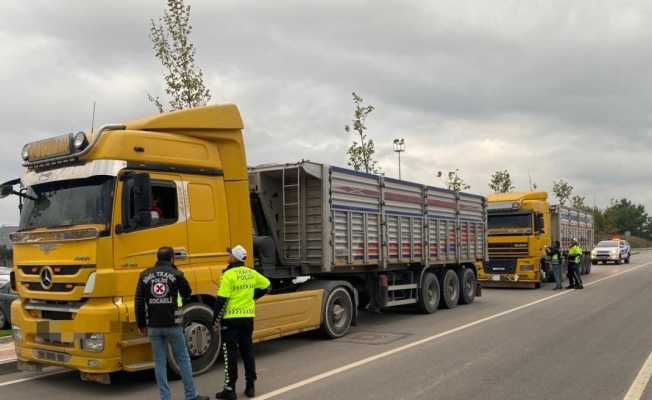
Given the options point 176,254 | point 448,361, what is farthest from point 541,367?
point 176,254

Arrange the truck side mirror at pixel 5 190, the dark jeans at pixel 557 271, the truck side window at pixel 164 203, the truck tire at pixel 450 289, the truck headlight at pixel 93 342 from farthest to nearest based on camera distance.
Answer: the dark jeans at pixel 557 271 → the truck tire at pixel 450 289 → the truck side mirror at pixel 5 190 → the truck side window at pixel 164 203 → the truck headlight at pixel 93 342

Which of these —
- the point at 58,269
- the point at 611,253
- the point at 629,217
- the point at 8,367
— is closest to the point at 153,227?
the point at 58,269

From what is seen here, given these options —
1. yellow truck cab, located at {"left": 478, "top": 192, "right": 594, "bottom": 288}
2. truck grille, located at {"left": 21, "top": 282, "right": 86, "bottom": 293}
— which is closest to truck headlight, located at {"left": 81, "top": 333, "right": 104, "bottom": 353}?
truck grille, located at {"left": 21, "top": 282, "right": 86, "bottom": 293}

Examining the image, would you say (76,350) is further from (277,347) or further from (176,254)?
(277,347)

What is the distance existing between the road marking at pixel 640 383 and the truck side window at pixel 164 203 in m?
5.53

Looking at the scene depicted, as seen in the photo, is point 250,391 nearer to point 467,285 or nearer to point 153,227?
point 153,227

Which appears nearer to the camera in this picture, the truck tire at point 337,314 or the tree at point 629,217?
the truck tire at point 337,314

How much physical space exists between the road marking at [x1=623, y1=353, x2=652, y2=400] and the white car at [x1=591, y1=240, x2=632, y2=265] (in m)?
32.8

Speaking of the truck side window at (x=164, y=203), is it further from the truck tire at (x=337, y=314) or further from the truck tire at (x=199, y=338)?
the truck tire at (x=337, y=314)

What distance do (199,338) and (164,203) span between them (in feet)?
5.78

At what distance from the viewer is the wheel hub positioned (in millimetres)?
7371

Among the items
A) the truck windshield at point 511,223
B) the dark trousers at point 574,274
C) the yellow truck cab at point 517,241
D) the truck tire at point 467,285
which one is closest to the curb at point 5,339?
the truck tire at point 467,285

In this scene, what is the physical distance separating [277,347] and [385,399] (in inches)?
151

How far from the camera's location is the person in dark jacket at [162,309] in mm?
5891
